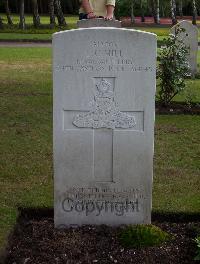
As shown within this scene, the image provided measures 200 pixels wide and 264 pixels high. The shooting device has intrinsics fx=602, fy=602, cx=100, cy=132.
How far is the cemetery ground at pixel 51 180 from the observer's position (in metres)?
4.65

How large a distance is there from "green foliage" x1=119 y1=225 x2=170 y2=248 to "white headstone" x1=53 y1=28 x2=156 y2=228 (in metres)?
0.20

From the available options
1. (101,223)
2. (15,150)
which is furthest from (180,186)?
(15,150)

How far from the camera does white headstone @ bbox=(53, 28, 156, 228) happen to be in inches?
181

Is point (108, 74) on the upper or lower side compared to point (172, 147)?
upper

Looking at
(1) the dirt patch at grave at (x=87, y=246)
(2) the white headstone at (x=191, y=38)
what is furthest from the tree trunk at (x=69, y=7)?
(1) the dirt patch at grave at (x=87, y=246)

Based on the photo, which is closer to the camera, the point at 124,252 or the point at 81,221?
the point at 124,252

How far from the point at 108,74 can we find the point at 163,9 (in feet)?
173

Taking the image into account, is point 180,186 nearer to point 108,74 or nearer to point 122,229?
point 122,229

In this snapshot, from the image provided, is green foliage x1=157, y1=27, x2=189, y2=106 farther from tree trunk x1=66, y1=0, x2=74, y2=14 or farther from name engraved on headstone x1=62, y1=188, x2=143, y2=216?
tree trunk x1=66, y1=0, x2=74, y2=14

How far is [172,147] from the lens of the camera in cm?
791

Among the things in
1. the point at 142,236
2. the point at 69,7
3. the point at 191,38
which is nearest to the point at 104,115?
the point at 142,236

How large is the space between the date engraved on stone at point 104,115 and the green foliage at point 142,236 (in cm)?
82

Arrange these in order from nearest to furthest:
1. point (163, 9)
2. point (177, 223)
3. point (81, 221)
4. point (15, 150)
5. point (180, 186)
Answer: point (81, 221), point (177, 223), point (180, 186), point (15, 150), point (163, 9)

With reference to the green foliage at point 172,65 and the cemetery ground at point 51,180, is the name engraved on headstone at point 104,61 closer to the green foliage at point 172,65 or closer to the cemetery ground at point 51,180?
the cemetery ground at point 51,180
